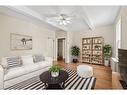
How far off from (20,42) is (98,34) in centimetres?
491

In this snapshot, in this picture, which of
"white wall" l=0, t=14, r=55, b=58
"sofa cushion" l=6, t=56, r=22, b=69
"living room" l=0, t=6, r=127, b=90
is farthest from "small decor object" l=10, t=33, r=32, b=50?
"sofa cushion" l=6, t=56, r=22, b=69

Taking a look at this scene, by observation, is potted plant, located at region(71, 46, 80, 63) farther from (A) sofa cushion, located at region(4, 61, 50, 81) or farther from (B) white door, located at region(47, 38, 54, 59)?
(A) sofa cushion, located at region(4, 61, 50, 81)

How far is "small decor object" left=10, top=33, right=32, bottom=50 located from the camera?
452 centimetres

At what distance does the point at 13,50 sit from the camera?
457 centimetres

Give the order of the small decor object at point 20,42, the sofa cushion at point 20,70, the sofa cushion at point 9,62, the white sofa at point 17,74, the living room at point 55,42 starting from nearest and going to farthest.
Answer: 1. the white sofa at point 17,74
2. the sofa cushion at point 20,70
3. the living room at point 55,42
4. the sofa cushion at point 9,62
5. the small decor object at point 20,42

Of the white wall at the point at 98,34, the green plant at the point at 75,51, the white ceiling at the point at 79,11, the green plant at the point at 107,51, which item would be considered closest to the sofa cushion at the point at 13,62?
the white ceiling at the point at 79,11

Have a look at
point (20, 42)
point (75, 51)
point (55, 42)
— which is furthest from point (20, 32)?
point (75, 51)

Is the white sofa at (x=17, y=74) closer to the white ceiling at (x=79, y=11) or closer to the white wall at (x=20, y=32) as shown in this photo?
the white wall at (x=20, y=32)

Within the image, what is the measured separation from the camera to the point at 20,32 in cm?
488

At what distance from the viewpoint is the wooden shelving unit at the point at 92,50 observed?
689 centimetres

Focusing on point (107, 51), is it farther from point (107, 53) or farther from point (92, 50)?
point (92, 50)
